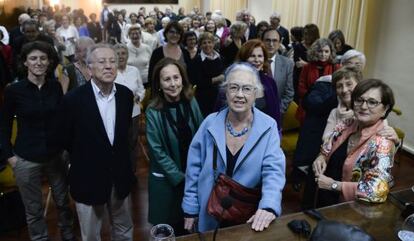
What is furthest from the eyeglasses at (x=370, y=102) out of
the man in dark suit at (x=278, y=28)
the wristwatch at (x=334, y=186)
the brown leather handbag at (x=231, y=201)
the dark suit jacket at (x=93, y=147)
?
the man in dark suit at (x=278, y=28)

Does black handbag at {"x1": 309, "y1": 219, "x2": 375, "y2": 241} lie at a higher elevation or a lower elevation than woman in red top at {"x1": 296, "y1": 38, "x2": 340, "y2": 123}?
lower

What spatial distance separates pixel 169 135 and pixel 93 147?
460 mm

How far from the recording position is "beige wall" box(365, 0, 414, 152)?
4.83 metres

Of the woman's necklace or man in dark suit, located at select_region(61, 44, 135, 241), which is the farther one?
man in dark suit, located at select_region(61, 44, 135, 241)

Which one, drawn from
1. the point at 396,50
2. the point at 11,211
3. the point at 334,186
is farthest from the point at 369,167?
the point at 396,50

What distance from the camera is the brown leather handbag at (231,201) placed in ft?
5.44

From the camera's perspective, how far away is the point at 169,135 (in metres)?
2.22

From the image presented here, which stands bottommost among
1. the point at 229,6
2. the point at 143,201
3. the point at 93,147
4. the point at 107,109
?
the point at 143,201

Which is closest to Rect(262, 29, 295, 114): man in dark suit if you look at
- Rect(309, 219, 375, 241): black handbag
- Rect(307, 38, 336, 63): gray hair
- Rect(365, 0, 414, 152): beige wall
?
Rect(307, 38, 336, 63): gray hair

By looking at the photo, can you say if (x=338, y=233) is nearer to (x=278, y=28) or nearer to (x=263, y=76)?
(x=263, y=76)

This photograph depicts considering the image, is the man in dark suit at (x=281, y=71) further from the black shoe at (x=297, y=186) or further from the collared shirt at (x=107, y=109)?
the collared shirt at (x=107, y=109)

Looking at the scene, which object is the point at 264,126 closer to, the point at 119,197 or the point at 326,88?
the point at 119,197

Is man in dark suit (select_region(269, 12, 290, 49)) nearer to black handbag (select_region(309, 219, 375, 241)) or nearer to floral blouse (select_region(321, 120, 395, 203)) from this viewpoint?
floral blouse (select_region(321, 120, 395, 203))

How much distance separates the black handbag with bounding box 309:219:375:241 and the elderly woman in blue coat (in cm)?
28
